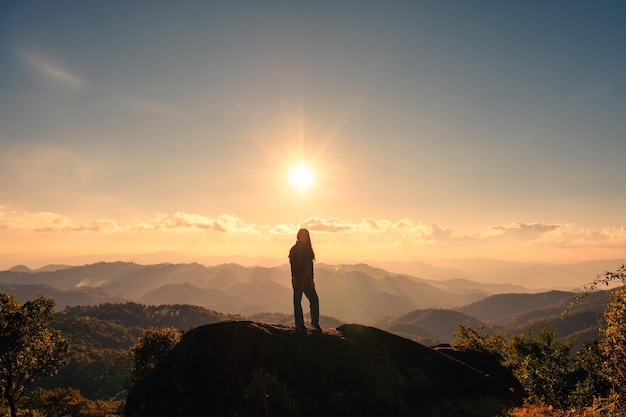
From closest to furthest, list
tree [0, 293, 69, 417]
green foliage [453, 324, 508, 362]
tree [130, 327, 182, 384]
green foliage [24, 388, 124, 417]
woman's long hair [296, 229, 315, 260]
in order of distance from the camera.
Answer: woman's long hair [296, 229, 315, 260] < tree [0, 293, 69, 417] < tree [130, 327, 182, 384] < green foliage [453, 324, 508, 362] < green foliage [24, 388, 124, 417]

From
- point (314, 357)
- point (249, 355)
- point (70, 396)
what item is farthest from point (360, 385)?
point (70, 396)

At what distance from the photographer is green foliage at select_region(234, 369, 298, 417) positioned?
12.3m

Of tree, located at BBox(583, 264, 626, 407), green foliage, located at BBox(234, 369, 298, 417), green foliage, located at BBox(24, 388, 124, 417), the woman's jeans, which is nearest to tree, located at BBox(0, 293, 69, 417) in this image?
green foliage, located at BBox(24, 388, 124, 417)

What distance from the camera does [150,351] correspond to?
47.2 meters

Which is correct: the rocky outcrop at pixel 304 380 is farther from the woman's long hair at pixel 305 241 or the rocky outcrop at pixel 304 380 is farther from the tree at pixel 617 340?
the tree at pixel 617 340

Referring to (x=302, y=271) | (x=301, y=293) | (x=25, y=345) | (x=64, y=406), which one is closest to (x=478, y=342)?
(x=301, y=293)

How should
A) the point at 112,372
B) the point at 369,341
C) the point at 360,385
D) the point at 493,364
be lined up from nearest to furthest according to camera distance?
1. the point at 360,385
2. the point at 369,341
3. the point at 493,364
4. the point at 112,372

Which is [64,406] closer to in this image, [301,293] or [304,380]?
[301,293]

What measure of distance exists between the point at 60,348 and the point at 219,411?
28716mm

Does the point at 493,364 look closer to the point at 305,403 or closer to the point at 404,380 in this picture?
the point at 404,380

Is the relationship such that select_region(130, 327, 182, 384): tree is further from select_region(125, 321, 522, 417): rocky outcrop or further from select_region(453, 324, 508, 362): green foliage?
select_region(453, 324, 508, 362): green foliage

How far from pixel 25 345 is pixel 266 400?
1220 inches

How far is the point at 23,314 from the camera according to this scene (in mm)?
31109

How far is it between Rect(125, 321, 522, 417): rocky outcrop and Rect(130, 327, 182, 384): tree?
3363 centimetres
